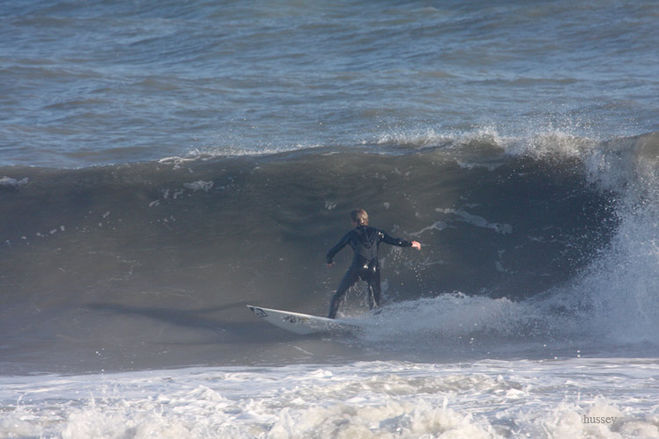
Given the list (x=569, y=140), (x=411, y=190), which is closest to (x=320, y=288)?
(x=411, y=190)

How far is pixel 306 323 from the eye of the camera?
8320 mm

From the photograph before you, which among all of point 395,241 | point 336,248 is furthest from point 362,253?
point 395,241

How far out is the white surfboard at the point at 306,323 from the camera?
27.1 feet

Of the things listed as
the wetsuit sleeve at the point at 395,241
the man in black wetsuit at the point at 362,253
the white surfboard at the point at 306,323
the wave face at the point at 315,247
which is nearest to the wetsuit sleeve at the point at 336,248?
the man in black wetsuit at the point at 362,253

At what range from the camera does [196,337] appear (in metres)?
8.50

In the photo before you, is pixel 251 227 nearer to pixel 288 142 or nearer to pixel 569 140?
pixel 288 142

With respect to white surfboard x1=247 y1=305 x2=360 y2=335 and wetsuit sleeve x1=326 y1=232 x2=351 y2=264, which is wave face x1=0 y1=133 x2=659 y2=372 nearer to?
white surfboard x1=247 y1=305 x2=360 y2=335

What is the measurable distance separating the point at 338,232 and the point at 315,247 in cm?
52

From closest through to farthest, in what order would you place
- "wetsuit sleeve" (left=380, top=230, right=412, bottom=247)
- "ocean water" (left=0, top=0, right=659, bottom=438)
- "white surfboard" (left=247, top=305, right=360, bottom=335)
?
"ocean water" (left=0, top=0, right=659, bottom=438) < "white surfboard" (left=247, top=305, right=360, bottom=335) < "wetsuit sleeve" (left=380, top=230, right=412, bottom=247)

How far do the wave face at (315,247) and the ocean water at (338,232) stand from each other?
4 cm

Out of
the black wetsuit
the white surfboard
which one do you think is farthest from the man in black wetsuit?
the white surfboard

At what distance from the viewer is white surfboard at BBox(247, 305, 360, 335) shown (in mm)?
8266

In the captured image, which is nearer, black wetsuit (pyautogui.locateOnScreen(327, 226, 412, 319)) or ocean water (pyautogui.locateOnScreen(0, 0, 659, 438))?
ocean water (pyautogui.locateOnScreen(0, 0, 659, 438))

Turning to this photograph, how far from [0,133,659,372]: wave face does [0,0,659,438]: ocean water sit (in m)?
0.04
